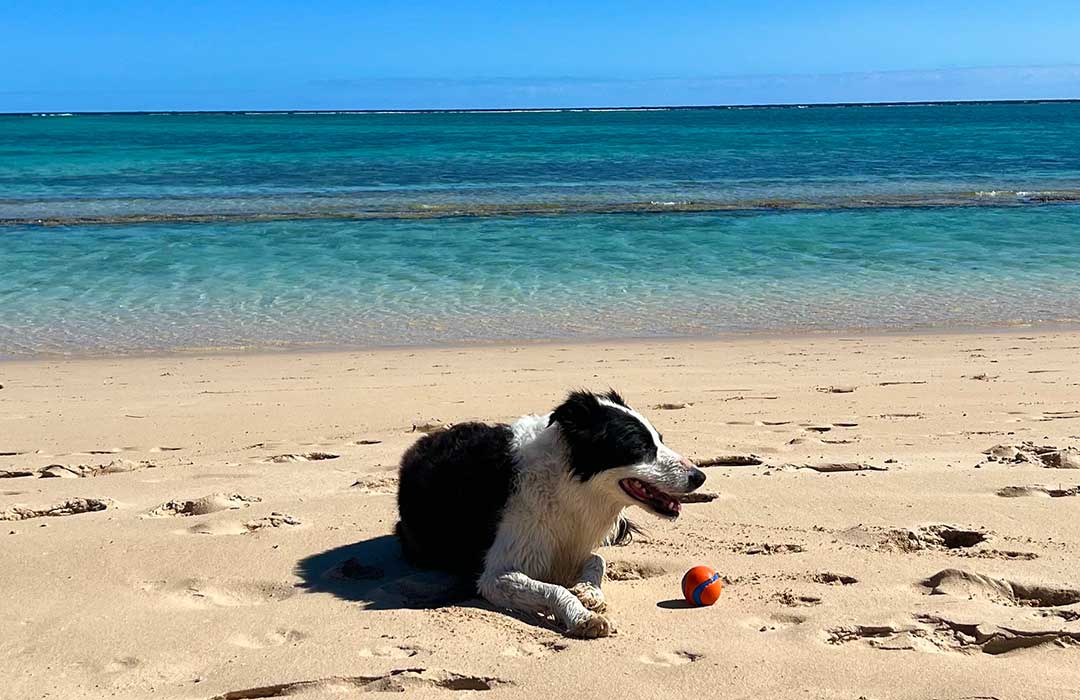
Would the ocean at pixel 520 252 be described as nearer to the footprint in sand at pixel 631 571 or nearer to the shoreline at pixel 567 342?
the shoreline at pixel 567 342

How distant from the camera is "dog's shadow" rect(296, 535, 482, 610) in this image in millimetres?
4793

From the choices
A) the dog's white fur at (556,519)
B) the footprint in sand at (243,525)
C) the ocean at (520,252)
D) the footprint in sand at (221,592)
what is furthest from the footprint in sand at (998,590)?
the ocean at (520,252)

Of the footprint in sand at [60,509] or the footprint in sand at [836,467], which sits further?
the footprint in sand at [836,467]

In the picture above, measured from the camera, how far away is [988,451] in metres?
6.81

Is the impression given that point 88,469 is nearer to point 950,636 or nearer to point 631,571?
point 631,571

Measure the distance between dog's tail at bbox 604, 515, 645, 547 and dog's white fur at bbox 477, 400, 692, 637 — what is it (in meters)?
0.36

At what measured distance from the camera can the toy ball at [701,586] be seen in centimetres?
461

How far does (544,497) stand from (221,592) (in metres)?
1.47

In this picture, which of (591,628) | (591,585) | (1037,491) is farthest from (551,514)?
(1037,491)

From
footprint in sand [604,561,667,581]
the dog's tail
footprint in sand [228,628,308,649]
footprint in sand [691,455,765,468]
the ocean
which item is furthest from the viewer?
the ocean

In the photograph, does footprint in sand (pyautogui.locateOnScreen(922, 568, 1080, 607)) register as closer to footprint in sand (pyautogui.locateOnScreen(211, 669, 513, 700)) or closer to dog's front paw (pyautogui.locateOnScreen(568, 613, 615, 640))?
dog's front paw (pyautogui.locateOnScreen(568, 613, 615, 640))

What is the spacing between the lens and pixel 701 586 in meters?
4.62

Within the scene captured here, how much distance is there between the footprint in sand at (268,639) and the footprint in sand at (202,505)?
1790 millimetres

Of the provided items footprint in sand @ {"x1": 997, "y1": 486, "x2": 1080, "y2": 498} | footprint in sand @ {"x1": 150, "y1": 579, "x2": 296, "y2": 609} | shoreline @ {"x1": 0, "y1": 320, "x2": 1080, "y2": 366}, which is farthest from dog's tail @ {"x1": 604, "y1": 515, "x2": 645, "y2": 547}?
shoreline @ {"x1": 0, "y1": 320, "x2": 1080, "y2": 366}
